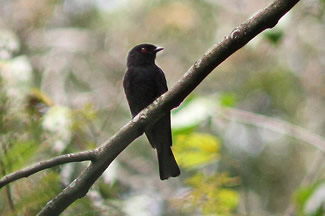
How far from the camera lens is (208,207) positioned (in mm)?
3900

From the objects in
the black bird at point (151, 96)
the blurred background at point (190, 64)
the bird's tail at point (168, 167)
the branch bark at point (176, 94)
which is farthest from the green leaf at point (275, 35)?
the blurred background at point (190, 64)

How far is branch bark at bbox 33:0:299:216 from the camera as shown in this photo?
244 centimetres

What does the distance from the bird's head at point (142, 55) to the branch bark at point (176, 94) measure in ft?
6.14

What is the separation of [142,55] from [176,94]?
2.09m

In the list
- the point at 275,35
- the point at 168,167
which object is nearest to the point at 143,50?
the point at 168,167

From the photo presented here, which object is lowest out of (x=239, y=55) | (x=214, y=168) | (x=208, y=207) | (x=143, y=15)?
(x=208, y=207)

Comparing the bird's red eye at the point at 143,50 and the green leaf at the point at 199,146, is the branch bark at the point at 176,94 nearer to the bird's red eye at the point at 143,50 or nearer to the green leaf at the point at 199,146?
the green leaf at the point at 199,146

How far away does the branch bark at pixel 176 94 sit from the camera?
2438 millimetres

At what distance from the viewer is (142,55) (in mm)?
4668

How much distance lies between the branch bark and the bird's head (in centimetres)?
187

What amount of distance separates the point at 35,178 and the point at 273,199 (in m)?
5.87

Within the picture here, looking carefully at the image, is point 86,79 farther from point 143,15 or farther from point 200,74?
point 200,74

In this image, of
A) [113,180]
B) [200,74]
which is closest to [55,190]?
[200,74]

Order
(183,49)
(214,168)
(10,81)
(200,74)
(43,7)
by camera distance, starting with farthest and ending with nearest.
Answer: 1. (183,49)
2. (43,7)
3. (214,168)
4. (10,81)
5. (200,74)
